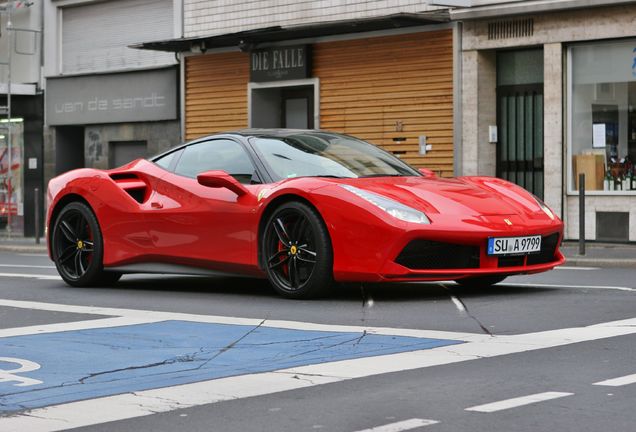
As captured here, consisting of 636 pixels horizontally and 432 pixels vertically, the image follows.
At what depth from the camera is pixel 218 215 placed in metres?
10.8

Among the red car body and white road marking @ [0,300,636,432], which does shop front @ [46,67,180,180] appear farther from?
white road marking @ [0,300,636,432]

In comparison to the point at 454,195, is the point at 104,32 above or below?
above

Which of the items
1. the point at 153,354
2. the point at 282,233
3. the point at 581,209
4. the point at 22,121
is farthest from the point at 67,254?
the point at 22,121

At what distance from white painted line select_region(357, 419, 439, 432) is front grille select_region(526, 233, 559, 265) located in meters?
5.11

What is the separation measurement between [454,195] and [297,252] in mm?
1236

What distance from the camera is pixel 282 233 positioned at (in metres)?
10.3

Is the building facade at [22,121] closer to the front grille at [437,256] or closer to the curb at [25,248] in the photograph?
the curb at [25,248]

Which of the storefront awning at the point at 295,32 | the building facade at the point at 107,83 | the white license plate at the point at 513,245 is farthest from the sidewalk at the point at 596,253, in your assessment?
the white license plate at the point at 513,245

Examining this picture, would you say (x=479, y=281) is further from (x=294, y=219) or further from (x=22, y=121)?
(x=22, y=121)

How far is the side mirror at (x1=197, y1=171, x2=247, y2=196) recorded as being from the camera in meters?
10.6

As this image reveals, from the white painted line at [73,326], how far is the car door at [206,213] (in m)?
1.66

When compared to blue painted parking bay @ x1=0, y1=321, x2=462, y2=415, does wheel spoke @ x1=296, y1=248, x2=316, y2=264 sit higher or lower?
higher

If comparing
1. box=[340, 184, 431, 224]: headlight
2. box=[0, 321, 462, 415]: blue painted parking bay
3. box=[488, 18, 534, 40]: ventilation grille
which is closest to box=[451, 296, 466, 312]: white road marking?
box=[340, 184, 431, 224]: headlight

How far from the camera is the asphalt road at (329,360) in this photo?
17.8 feet
